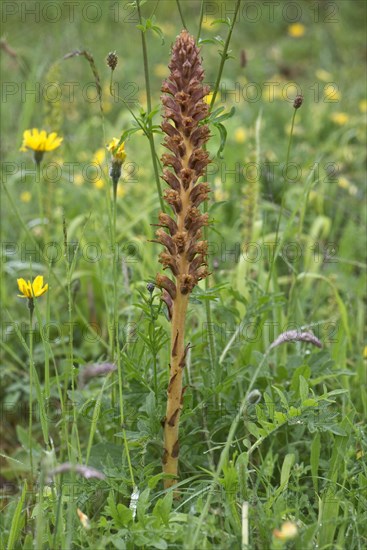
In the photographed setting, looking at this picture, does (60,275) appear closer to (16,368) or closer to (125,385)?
(16,368)

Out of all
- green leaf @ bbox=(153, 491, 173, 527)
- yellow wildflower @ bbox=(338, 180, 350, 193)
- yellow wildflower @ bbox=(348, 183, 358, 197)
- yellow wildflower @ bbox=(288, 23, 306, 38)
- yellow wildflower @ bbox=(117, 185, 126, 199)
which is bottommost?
green leaf @ bbox=(153, 491, 173, 527)

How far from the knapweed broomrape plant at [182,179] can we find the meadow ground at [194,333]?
8 cm

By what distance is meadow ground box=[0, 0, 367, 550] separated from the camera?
65.1 inches

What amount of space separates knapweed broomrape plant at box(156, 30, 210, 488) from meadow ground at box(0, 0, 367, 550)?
8 centimetres

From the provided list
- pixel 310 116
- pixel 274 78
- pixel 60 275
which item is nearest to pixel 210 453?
pixel 60 275

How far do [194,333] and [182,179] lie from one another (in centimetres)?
76

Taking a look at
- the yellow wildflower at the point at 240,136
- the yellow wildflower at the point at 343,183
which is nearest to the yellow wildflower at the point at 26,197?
the yellow wildflower at the point at 240,136

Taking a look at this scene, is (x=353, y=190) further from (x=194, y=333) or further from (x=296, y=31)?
(x=296, y=31)

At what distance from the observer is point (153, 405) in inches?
71.6

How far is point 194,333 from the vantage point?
2244 mm

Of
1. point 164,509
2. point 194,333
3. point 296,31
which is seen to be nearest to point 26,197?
point 194,333

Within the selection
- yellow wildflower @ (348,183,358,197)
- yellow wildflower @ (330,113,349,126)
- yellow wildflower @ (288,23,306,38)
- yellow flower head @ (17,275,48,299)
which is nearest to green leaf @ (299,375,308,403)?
yellow flower head @ (17,275,48,299)

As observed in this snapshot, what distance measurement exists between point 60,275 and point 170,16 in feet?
15.2

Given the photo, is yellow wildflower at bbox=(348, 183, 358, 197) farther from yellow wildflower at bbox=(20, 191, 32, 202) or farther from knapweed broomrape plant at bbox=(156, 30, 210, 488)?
knapweed broomrape plant at bbox=(156, 30, 210, 488)
